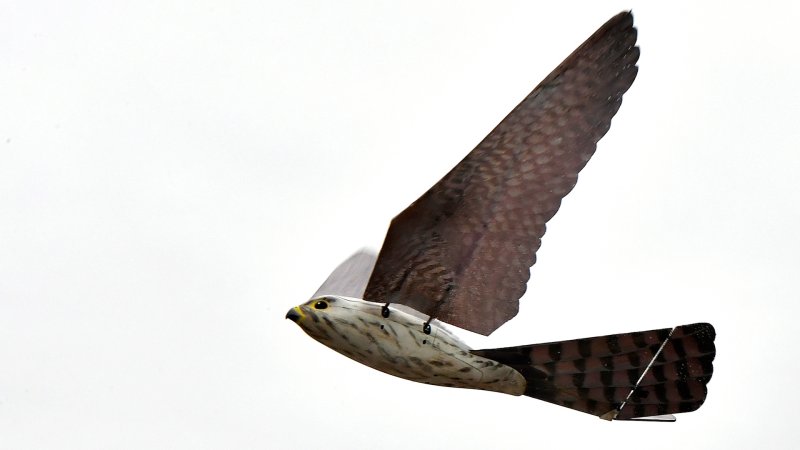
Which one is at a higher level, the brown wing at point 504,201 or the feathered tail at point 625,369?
the brown wing at point 504,201

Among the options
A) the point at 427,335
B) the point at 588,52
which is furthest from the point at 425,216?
the point at 588,52

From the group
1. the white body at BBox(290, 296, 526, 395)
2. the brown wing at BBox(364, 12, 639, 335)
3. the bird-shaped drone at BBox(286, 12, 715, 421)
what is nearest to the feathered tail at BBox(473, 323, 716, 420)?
the bird-shaped drone at BBox(286, 12, 715, 421)

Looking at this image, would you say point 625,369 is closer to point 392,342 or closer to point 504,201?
point 504,201

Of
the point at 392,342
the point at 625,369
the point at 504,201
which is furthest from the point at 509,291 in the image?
the point at 625,369

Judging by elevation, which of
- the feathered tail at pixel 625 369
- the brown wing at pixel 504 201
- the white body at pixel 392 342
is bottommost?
the feathered tail at pixel 625 369

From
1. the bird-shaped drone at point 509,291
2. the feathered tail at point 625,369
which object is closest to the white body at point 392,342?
Answer: the bird-shaped drone at point 509,291

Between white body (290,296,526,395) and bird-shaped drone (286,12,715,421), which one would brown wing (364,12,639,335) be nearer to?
bird-shaped drone (286,12,715,421)

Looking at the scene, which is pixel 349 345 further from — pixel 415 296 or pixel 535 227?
pixel 535 227

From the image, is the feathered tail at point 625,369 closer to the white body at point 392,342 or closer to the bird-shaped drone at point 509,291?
the bird-shaped drone at point 509,291
